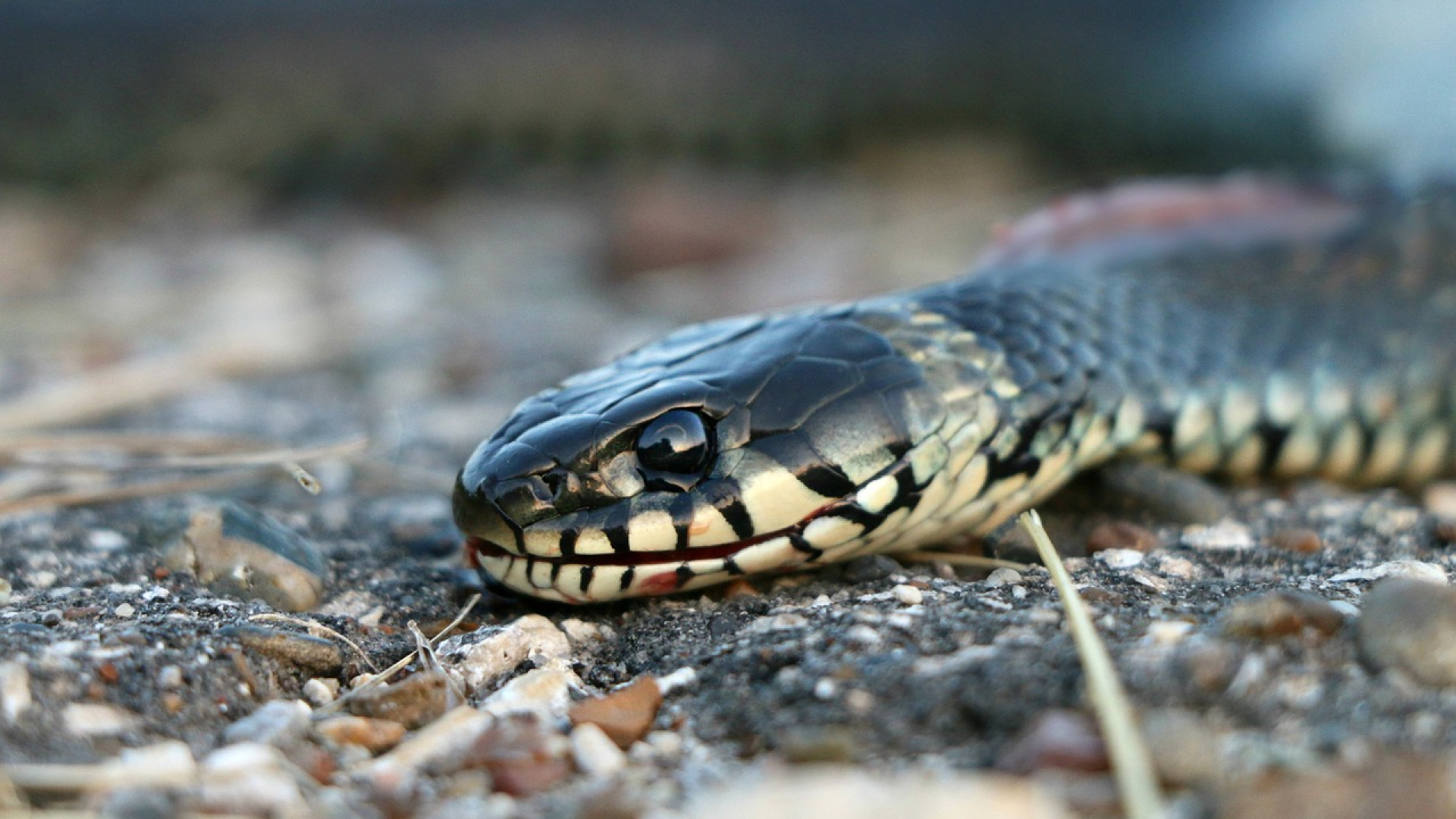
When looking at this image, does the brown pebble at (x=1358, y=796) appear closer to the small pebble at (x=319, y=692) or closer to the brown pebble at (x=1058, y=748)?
the brown pebble at (x=1058, y=748)

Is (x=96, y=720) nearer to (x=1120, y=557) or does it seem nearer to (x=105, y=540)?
(x=105, y=540)

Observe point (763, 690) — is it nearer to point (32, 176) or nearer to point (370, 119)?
point (370, 119)

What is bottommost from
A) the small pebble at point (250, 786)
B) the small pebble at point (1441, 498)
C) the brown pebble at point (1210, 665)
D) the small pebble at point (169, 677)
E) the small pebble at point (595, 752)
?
the small pebble at point (1441, 498)

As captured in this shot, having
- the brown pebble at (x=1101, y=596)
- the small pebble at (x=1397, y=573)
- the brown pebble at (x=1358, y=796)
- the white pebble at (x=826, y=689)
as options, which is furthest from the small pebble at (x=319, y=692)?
the small pebble at (x=1397, y=573)

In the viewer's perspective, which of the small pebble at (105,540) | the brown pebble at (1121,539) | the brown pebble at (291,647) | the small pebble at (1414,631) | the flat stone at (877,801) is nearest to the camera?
the flat stone at (877,801)

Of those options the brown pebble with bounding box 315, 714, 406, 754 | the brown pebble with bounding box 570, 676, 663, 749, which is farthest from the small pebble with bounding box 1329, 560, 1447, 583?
the brown pebble with bounding box 315, 714, 406, 754

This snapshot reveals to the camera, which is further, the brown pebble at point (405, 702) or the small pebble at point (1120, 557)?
the small pebble at point (1120, 557)

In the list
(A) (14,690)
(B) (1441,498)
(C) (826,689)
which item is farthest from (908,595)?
(B) (1441,498)

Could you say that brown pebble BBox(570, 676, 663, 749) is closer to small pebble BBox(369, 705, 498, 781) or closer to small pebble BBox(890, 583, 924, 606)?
small pebble BBox(369, 705, 498, 781)
